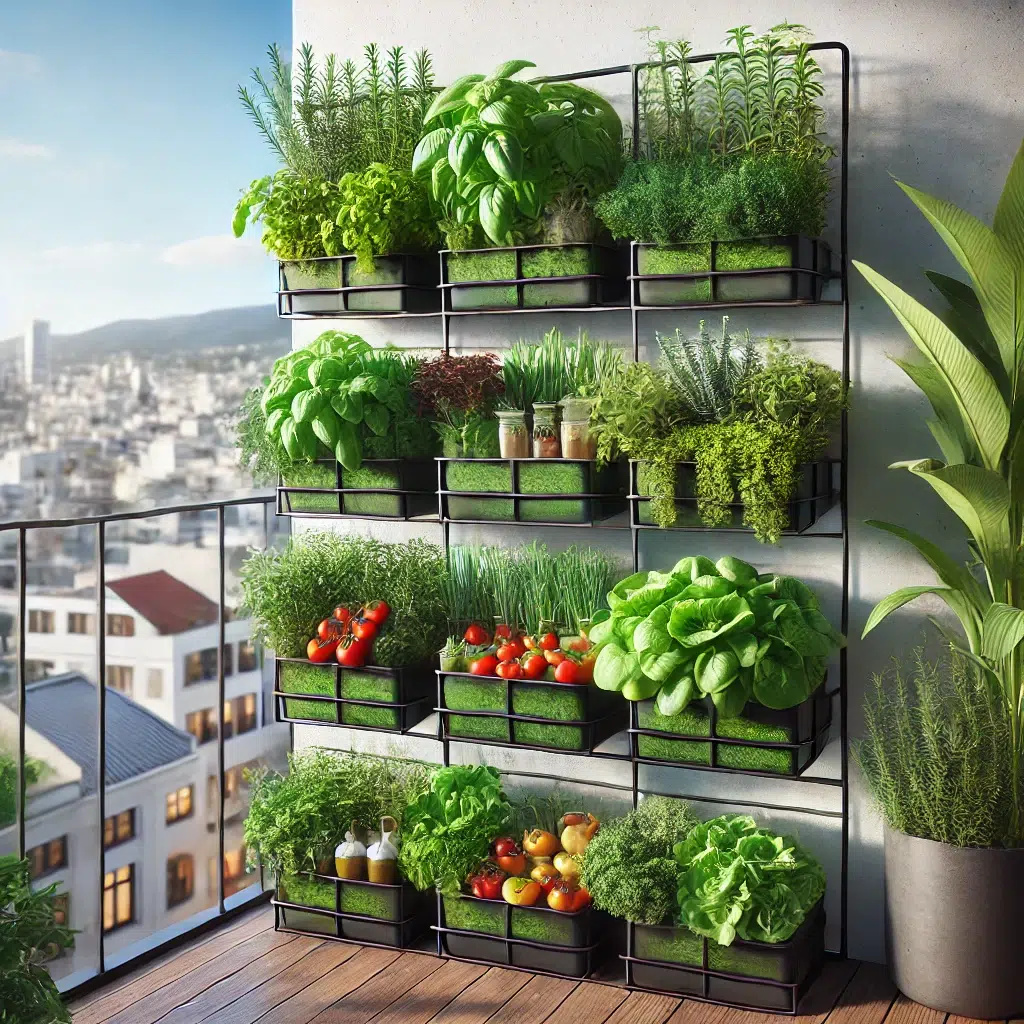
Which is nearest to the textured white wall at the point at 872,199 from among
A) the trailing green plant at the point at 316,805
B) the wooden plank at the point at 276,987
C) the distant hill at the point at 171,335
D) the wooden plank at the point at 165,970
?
the trailing green plant at the point at 316,805

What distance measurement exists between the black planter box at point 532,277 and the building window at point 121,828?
7.06 feet

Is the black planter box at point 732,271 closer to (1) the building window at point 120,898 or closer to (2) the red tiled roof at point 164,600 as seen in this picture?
(2) the red tiled roof at point 164,600

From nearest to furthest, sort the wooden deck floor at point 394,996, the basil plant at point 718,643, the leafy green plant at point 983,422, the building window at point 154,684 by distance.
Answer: the leafy green plant at point 983,422 → the basil plant at point 718,643 → the wooden deck floor at point 394,996 → the building window at point 154,684

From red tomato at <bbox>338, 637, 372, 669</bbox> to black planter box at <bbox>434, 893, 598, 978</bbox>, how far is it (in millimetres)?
622

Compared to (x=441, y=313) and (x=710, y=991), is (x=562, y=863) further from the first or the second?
(x=441, y=313)

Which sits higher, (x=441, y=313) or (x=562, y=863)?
(x=441, y=313)

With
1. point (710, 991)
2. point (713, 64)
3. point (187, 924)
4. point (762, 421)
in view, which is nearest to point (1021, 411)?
point (762, 421)

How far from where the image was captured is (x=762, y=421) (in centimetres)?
257

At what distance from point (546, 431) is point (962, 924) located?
1438mm

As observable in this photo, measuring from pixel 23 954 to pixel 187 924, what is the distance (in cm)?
107

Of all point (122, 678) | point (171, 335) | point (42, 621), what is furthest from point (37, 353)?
point (122, 678)

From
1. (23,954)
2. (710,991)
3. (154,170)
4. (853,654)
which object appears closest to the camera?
(23,954)

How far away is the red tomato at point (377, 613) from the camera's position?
9.98ft

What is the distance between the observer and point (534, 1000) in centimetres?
271
